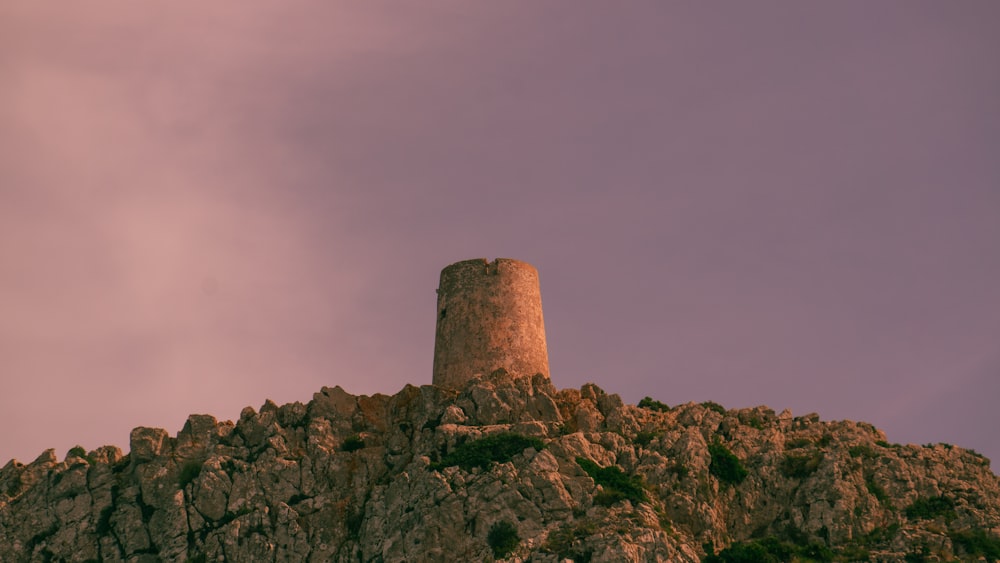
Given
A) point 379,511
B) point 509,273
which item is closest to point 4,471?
point 379,511

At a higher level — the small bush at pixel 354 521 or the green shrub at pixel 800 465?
the green shrub at pixel 800 465

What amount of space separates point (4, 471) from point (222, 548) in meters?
16.4

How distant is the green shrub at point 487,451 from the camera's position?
67.6 metres

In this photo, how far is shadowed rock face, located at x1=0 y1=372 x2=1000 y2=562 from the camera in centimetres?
6531

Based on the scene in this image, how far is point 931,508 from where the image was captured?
68.6 meters

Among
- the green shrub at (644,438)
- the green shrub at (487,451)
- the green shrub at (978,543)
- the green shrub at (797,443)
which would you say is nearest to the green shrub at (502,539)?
the green shrub at (487,451)

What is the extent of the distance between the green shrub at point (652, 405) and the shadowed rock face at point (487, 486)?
575mm

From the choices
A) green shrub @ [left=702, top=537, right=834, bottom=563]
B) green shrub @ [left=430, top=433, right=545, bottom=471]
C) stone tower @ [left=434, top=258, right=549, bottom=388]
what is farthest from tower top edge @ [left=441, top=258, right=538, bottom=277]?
green shrub @ [left=702, top=537, right=834, bottom=563]

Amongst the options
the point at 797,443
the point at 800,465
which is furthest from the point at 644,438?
the point at 797,443

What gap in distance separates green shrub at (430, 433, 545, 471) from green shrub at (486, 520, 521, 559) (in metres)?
3.88

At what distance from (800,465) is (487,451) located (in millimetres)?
17374

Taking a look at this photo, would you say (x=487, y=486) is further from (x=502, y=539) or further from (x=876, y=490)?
(x=876, y=490)

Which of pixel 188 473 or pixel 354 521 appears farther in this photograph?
pixel 188 473

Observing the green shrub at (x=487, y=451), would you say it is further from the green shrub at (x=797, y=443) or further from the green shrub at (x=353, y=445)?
the green shrub at (x=797, y=443)
